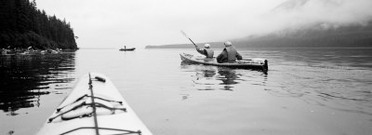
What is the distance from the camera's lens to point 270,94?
34.1ft

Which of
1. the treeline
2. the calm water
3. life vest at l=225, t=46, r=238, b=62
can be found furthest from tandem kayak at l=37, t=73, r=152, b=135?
the treeline

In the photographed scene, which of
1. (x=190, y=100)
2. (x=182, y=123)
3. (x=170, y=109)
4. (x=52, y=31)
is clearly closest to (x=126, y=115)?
(x=182, y=123)

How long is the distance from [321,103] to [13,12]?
7410 cm

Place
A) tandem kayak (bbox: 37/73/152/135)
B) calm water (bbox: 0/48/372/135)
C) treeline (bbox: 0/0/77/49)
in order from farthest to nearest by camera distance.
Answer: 1. treeline (bbox: 0/0/77/49)
2. calm water (bbox: 0/48/372/135)
3. tandem kayak (bbox: 37/73/152/135)

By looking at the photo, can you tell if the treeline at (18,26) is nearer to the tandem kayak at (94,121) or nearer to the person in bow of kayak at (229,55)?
the person in bow of kayak at (229,55)

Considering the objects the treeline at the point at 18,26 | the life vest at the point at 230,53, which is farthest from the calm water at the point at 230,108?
the treeline at the point at 18,26

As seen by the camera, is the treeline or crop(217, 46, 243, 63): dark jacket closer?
crop(217, 46, 243, 63): dark jacket

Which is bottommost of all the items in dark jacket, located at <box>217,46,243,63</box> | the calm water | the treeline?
the calm water

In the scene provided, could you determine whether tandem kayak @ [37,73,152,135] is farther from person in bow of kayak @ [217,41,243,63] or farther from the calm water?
person in bow of kayak @ [217,41,243,63]

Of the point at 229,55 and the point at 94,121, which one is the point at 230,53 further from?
the point at 94,121

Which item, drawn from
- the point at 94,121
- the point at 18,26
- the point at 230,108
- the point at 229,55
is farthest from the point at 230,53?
the point at 18,26

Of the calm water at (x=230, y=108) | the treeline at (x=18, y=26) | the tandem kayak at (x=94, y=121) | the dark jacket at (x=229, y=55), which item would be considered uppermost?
the treeline at (x=18, y=26)

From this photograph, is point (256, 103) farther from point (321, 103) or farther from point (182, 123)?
point (182, 123)

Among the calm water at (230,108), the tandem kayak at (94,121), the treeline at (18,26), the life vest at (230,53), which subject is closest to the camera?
Answer: the tandem kayak at (94,121)
